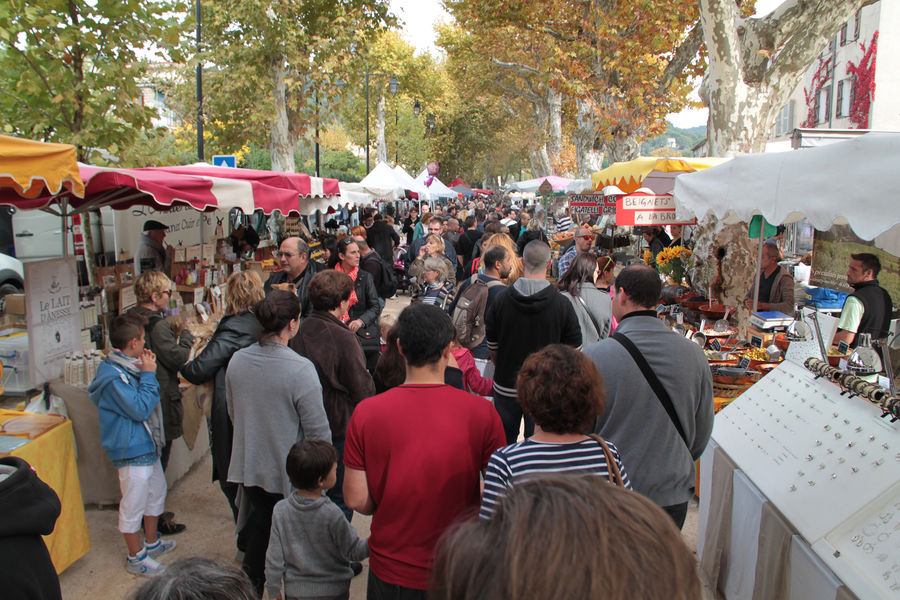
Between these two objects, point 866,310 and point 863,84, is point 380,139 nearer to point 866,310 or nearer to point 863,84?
point 863,84

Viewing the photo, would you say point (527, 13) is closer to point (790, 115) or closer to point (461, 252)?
point (461, 252)

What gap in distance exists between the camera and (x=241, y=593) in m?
1.19

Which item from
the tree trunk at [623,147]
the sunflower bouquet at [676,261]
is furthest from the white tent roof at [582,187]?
the sunflower bouquet at [676,261]

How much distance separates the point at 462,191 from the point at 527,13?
18.6 m

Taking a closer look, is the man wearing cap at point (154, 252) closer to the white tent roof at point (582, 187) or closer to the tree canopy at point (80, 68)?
the tree canopy at point (80, 68)

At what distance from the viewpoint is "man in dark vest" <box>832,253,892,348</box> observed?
5.28m

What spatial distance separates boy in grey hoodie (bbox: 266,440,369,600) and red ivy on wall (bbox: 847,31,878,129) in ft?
94.6

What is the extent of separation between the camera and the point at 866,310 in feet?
17.4

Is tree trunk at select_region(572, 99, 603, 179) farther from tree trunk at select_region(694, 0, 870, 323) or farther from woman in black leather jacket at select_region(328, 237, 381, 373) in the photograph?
Answer: woman in black leather jacket at select_region(328, 237, 381, 373)

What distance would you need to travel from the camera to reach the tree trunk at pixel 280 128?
17094 mm

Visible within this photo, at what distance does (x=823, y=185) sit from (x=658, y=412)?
Result: 80.4 inches

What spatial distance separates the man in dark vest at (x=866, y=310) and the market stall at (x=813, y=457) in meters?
1.11

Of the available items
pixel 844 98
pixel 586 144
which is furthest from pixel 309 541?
pixel 844 98

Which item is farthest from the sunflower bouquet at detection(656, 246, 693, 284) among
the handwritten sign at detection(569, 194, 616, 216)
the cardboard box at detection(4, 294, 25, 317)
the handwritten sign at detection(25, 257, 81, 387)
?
the cardboard box at detection(4, 294, 25, 317)
